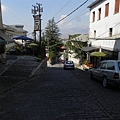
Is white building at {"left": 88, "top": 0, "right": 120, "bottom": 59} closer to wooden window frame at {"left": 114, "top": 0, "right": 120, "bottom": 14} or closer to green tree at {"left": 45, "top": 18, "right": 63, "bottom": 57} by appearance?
wooden window frame at {"left": 114, "top": 0, "right": 120, "bottom": 14}

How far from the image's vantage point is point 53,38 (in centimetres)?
8031

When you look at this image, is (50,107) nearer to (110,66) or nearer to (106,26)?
(110,66)

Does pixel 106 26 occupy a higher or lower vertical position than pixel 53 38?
lower

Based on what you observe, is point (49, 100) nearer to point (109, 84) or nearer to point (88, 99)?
point (88, 99)

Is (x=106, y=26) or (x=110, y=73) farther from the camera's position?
(x=106, y=26)

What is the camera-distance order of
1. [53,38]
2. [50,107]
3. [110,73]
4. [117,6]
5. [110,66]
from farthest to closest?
Result: [53,38], [117,6], [110,66], [110,73], [50,107]

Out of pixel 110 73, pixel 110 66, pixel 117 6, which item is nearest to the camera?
pixel 110 73

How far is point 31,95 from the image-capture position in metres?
9.69

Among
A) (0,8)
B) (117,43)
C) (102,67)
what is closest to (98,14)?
(117,43)

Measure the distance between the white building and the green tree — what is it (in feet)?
128

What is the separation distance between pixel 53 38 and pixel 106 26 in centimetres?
5267

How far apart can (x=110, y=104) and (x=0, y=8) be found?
61.6 feet

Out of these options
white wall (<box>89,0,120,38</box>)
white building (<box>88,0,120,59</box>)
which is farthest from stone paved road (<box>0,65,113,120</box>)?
white wall (<box>89,0,120,38</box>)

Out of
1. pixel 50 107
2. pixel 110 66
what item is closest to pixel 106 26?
pixel 110 66
